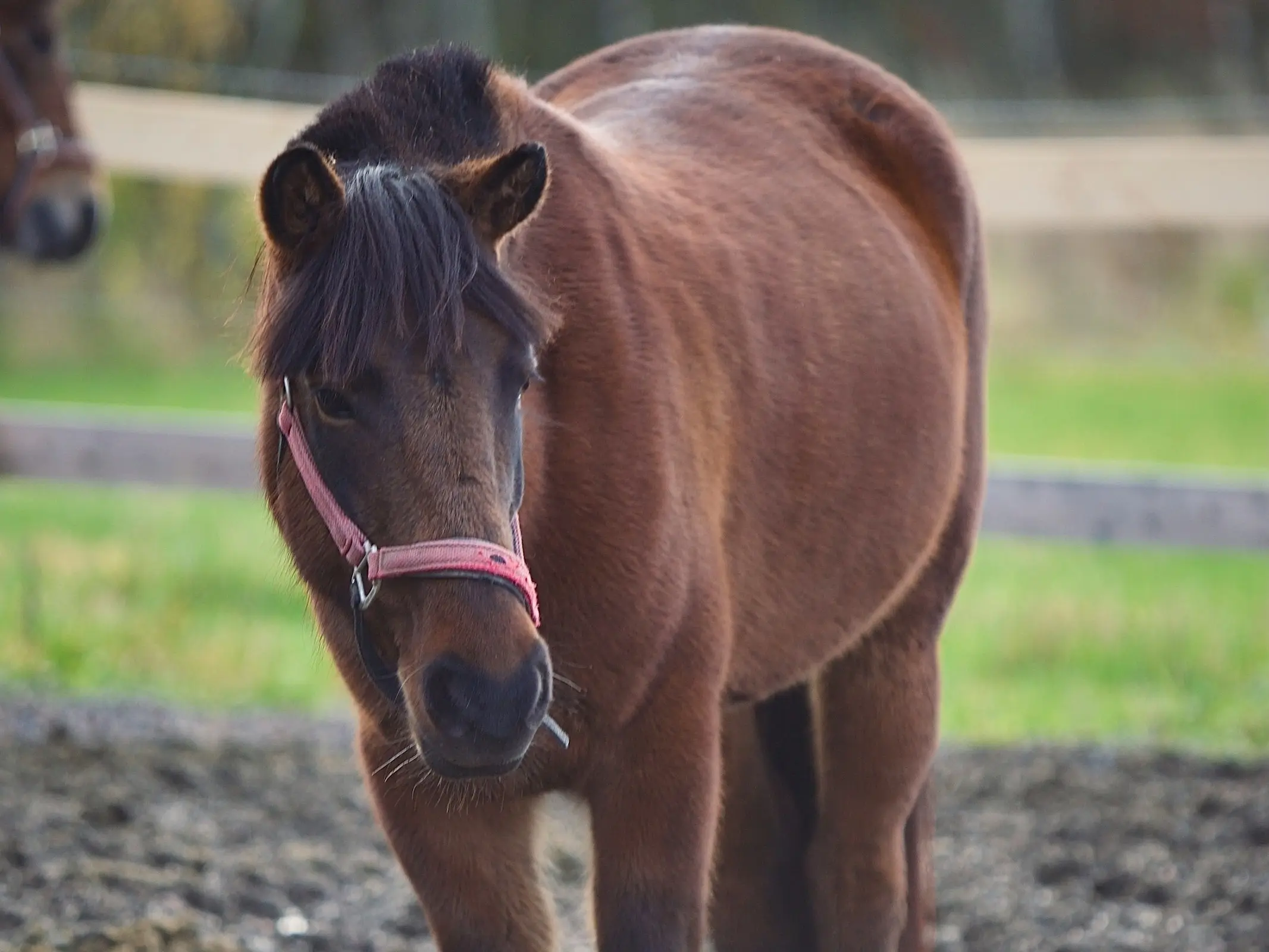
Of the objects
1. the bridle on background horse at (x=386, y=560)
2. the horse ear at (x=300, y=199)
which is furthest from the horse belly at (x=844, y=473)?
the horse ear at (x=300, y=199)

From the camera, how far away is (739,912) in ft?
12.4

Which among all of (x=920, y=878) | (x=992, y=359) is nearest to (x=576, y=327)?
(x=920, y=878)

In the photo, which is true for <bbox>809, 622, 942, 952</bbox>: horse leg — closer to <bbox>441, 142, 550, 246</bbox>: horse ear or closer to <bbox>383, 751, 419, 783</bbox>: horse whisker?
<bbox>383, 751, 419, 783</bbox>: horse whisker

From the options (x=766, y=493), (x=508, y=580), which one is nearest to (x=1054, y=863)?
(x=766, y=493)

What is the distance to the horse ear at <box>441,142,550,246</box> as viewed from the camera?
7.65ft

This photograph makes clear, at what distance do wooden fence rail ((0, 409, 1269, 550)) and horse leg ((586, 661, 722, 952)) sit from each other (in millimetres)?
3444

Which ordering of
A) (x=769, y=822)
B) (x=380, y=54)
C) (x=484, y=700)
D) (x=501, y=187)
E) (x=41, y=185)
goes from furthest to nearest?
(x=380, y=54) → (x=41, y=185) → (x=769, y=822) → (x=501, y=187) → (x=484, y=700)

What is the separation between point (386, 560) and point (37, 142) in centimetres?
487

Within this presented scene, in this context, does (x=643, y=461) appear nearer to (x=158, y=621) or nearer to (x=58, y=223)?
(x=158, y=621)

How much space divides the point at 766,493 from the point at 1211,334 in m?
11.1

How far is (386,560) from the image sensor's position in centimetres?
224

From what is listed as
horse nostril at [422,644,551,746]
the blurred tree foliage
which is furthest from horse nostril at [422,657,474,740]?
the blurred tree foliage

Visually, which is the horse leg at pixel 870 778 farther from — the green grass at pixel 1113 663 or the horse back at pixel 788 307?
the green grass at pixel 1113 663

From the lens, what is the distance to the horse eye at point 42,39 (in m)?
6.60
